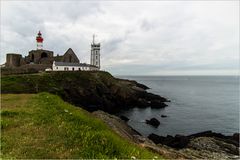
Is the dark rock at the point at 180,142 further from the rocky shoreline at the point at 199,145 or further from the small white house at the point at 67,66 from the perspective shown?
the small white house at the point at 67,66

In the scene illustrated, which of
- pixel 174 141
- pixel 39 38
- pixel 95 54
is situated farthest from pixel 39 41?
pixel 174 141

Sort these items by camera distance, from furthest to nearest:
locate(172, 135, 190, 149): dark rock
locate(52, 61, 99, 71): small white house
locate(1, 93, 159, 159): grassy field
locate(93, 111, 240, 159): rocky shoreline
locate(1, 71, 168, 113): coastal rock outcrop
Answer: locate(52, 61, 99, 71): small white house
locate(1, 71, 168, 113): coastal rock outcrop
locate(172, 135, 190, 149): dark rock
locate(93, 111, 240, 159): rocky shoreline
locate(1, 93, 159, 159): grassy field

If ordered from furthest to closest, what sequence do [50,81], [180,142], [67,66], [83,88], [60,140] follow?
[67,66]
[83,88]
[50,81]
[180,142]
[60,140]

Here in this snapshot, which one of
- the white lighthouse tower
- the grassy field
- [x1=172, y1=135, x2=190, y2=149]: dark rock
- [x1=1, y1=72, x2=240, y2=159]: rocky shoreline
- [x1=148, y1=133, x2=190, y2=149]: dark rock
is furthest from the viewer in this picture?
the white lighthouse tower

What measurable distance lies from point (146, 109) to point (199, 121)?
49.1 feet

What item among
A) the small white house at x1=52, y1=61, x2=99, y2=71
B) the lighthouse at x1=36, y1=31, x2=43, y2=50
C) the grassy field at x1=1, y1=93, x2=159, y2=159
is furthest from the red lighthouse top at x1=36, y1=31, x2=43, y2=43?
the grassy field at x1=1, y1=93, x2=159, y2=159

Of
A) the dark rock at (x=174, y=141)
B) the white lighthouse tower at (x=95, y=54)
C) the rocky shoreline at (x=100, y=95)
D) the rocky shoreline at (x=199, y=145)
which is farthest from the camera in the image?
the white lighthouse tower at (x=95, y=54)

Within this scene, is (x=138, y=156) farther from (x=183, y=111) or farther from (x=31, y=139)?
(x=183, y=111)

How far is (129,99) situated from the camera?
62.1 meters

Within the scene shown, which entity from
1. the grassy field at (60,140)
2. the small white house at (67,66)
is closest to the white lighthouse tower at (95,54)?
the small white house at (67,66)

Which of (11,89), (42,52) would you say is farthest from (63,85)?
(42,52)

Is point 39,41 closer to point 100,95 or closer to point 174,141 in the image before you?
point 100,95

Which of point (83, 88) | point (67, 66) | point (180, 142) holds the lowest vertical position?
point (180, 142)

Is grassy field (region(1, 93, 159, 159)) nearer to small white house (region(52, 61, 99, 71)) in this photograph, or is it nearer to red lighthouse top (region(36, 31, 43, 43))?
small white house (region(52, 61, 99, 71))
